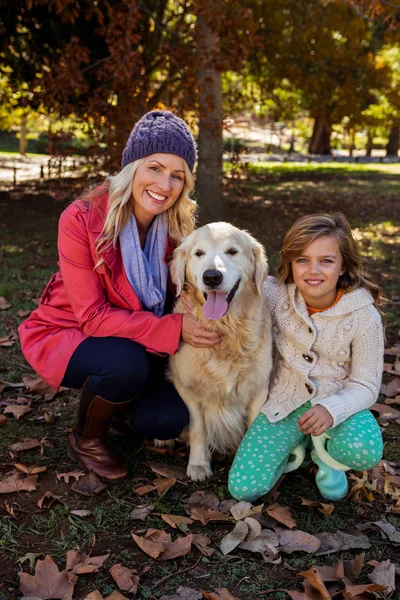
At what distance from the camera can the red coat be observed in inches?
117

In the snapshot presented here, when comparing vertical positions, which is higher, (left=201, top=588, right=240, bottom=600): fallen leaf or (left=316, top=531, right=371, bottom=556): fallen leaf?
(left=316, top=531, right=371, bottom=556): fallen leaf

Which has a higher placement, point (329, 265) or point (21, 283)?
point (329, 265)

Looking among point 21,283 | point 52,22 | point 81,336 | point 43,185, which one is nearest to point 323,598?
point 81,336

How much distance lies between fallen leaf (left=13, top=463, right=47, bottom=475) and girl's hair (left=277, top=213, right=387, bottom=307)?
161cm

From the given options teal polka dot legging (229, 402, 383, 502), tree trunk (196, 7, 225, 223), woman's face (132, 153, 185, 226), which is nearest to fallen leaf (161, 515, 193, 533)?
teal polka dot legging (229, 402, 383, 502)

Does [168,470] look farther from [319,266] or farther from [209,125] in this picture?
[209,125]

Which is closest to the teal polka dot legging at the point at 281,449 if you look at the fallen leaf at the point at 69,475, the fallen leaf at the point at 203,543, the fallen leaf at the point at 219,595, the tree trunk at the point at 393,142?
the fallen leaf at the point at 203,543

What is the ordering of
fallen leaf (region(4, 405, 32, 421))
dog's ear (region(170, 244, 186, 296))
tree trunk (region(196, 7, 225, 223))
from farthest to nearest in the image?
1. tree trunk (region(196, 7, 225, 223))
2. fallen leaf (region(4, 405, 32, 421))
3. dog's ear (region(170, 244, 186, 296))

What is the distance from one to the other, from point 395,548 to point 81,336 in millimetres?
1710

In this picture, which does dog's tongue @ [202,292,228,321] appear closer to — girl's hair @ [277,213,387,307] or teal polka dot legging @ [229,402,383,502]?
girl's hair @ [277,213,387,307]

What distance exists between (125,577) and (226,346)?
1227mm

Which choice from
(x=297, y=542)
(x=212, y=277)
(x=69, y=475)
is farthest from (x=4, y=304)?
(x=297, y=542)

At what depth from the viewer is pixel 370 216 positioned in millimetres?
10953

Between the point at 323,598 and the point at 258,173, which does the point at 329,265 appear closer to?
the point at 323,598
